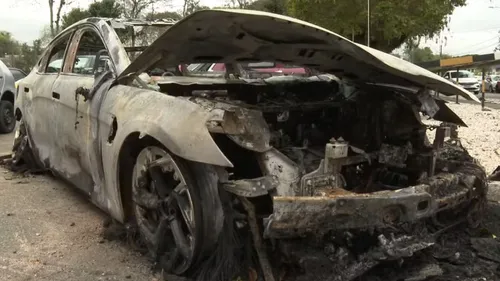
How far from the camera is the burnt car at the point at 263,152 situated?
2990 mm

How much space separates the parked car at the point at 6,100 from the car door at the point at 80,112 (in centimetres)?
644

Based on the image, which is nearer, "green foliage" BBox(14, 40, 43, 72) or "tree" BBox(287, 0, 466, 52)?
"tree" BBox(287, 0, 466, 52)

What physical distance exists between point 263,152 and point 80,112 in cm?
191

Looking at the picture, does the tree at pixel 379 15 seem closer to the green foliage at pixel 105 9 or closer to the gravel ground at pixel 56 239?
the green foliage at pixel 105 9

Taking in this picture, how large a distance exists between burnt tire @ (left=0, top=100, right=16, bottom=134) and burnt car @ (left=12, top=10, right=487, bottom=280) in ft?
22.5

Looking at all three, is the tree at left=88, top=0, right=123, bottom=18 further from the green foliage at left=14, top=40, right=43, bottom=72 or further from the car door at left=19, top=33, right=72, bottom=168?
the car door at left=19, top=33, right=72, bottom=168

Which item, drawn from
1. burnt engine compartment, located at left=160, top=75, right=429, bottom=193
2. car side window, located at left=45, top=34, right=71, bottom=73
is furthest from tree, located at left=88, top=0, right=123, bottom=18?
burnt engine compartment, located at left=160, top=75, right=429, bottom=193

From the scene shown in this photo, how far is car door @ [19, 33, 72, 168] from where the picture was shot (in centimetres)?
502

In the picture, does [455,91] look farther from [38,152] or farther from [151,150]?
[38,152]

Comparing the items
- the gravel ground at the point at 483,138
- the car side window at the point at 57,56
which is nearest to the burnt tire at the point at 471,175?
the gravel ground at the point at 483,138

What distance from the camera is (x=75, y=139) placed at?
14.5 ft

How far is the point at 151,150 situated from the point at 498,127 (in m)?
9.32

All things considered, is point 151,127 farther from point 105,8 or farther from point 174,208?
point 105,8

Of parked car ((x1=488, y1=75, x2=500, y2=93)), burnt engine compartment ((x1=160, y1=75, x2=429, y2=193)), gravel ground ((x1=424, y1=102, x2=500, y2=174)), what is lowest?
parked car ((x1=488, y1=75, x2=500, y2=93))
